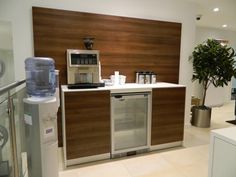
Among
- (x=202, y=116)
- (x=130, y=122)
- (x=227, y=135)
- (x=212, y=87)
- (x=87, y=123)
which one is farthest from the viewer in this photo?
(x=212, y=87)

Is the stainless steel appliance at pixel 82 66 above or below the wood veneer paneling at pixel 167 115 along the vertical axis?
above

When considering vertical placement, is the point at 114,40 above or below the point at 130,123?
above

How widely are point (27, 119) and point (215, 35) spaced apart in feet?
20.9

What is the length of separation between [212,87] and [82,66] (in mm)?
4925

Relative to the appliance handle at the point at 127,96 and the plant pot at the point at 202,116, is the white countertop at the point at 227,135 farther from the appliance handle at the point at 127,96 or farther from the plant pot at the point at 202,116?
the plant pot at the point at 202,116

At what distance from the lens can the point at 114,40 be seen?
3.27 metres

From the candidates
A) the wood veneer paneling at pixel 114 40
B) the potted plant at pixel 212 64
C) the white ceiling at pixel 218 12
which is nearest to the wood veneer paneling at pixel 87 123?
the wood veneer paneling at pixel 114 40

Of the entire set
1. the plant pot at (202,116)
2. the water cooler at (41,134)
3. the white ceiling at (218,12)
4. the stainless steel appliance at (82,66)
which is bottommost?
the plant pot at (202,116)

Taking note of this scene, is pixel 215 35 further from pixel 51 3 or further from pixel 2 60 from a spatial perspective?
pixel 2 60

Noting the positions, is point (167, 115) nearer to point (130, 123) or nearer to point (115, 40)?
point (130, 123)

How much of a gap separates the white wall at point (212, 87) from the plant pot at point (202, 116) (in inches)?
74.7

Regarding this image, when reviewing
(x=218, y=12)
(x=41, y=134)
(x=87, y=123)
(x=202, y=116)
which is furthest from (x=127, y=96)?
(x=218, y=12)

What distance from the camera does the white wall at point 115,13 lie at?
2.77m

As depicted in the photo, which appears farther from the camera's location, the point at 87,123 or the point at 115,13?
the point at 115,13
